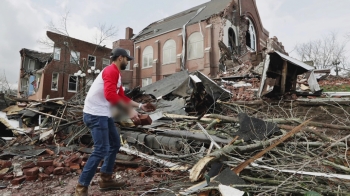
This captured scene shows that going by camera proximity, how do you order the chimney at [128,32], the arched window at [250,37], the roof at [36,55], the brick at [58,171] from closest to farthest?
the brick at [58,171]
the arched window at [250,37]
the roof at [36,55]
the chimney at [128,32]

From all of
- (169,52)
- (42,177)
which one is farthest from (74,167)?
(169,52)

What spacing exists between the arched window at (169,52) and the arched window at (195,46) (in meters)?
1.71

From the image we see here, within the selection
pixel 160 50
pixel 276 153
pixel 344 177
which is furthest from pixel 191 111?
pixel 160 50

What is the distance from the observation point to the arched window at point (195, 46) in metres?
19.5

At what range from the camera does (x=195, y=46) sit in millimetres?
19891

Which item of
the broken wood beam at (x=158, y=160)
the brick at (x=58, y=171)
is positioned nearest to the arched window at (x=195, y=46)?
the broken wood beam at (x=158, y=160)

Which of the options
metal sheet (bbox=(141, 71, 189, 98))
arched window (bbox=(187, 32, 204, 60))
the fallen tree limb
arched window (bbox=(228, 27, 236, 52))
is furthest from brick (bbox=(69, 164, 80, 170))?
arched window (bbox=(228, 27, 236, 52))

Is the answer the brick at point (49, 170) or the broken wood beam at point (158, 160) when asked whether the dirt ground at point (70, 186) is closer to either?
the brick at point (49, 170)

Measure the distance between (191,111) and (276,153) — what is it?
315 centimetres

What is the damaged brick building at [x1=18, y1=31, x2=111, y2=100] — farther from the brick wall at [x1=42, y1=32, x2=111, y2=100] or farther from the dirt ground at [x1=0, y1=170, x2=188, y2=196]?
the dirt ground at [x1=0, y1=170, x2=188, y2=196]

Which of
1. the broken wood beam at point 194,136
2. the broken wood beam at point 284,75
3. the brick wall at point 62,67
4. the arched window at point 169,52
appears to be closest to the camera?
the broken wood beam at point 194,136

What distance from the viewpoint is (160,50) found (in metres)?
22.2

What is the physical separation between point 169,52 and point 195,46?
295 cm

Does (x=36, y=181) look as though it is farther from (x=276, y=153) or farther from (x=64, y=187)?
(x=276, y=153)
